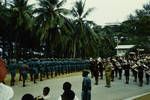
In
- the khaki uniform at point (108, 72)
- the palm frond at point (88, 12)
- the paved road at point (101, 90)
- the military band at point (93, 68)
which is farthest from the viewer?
the palm frond at point (88, 12)

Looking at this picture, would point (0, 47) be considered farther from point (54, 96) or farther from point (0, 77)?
point (0, 77)

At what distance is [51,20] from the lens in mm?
55812

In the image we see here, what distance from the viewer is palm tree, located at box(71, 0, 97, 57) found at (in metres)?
61.2

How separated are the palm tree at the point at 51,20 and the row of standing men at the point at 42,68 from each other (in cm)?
1177

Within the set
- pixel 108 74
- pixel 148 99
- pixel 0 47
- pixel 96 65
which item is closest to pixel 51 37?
pixel 0 47

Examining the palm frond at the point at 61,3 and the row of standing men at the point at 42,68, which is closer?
the row of standing men at the point at 42,68

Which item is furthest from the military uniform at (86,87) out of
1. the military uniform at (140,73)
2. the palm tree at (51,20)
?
the palm tree at (51,20)

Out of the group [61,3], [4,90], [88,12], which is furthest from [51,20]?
[4,90]

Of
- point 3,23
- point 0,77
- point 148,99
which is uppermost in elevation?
point 3,23

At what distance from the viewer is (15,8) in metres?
55.3

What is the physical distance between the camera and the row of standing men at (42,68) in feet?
99.2

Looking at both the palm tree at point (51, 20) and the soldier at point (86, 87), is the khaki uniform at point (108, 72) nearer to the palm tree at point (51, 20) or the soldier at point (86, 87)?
the soldier at point (86, 87)

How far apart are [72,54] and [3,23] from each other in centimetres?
1074

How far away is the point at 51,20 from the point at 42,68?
22499 mm
